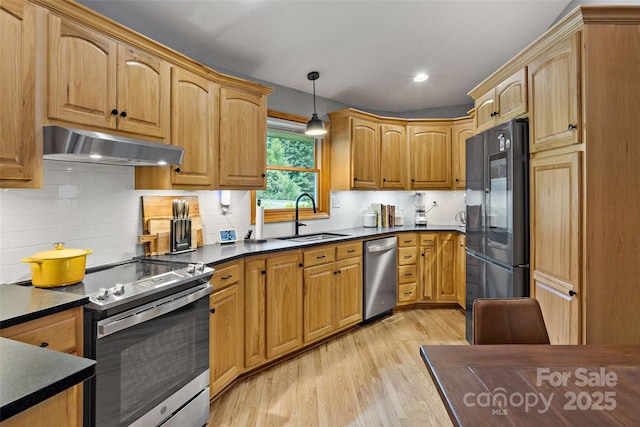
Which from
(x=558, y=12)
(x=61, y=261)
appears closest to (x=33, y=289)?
(x=61, y=261)

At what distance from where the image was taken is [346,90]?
397 cm

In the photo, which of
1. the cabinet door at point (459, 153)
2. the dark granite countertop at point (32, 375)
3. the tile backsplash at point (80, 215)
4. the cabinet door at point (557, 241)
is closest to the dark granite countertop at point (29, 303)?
the tile backsplash at point (80, 215)

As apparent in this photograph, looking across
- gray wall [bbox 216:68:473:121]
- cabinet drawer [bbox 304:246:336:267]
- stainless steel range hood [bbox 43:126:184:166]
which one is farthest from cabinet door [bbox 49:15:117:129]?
cabinet drawer [bbox 304:246:336:267]

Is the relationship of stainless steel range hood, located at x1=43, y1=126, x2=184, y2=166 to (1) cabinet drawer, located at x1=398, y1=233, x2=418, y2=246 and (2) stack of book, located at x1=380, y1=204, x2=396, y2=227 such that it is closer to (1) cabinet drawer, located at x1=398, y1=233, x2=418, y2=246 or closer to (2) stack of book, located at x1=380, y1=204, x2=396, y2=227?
(1) cabinet drawer, located at x1=398, y1=233, x2=418, y2=246

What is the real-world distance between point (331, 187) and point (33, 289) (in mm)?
3014

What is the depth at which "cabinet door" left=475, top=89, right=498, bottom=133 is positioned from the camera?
9.22 feet

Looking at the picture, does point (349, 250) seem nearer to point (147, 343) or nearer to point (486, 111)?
point (486, 111)

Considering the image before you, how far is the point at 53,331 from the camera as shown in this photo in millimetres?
1399

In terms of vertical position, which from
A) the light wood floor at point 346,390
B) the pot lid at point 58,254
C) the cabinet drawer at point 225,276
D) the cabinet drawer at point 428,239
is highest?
the pot lid at point 58,254

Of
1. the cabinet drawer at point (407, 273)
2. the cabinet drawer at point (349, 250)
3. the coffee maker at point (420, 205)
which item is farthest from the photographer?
the coffee maker at point (420, 205)

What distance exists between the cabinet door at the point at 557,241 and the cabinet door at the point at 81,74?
251 cm

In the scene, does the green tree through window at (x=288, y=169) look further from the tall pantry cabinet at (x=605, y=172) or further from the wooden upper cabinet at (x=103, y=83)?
the tall pantry cabinet at (x=605, y=172)

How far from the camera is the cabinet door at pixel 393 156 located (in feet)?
14.2

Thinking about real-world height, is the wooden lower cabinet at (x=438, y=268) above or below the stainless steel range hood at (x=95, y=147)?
below
